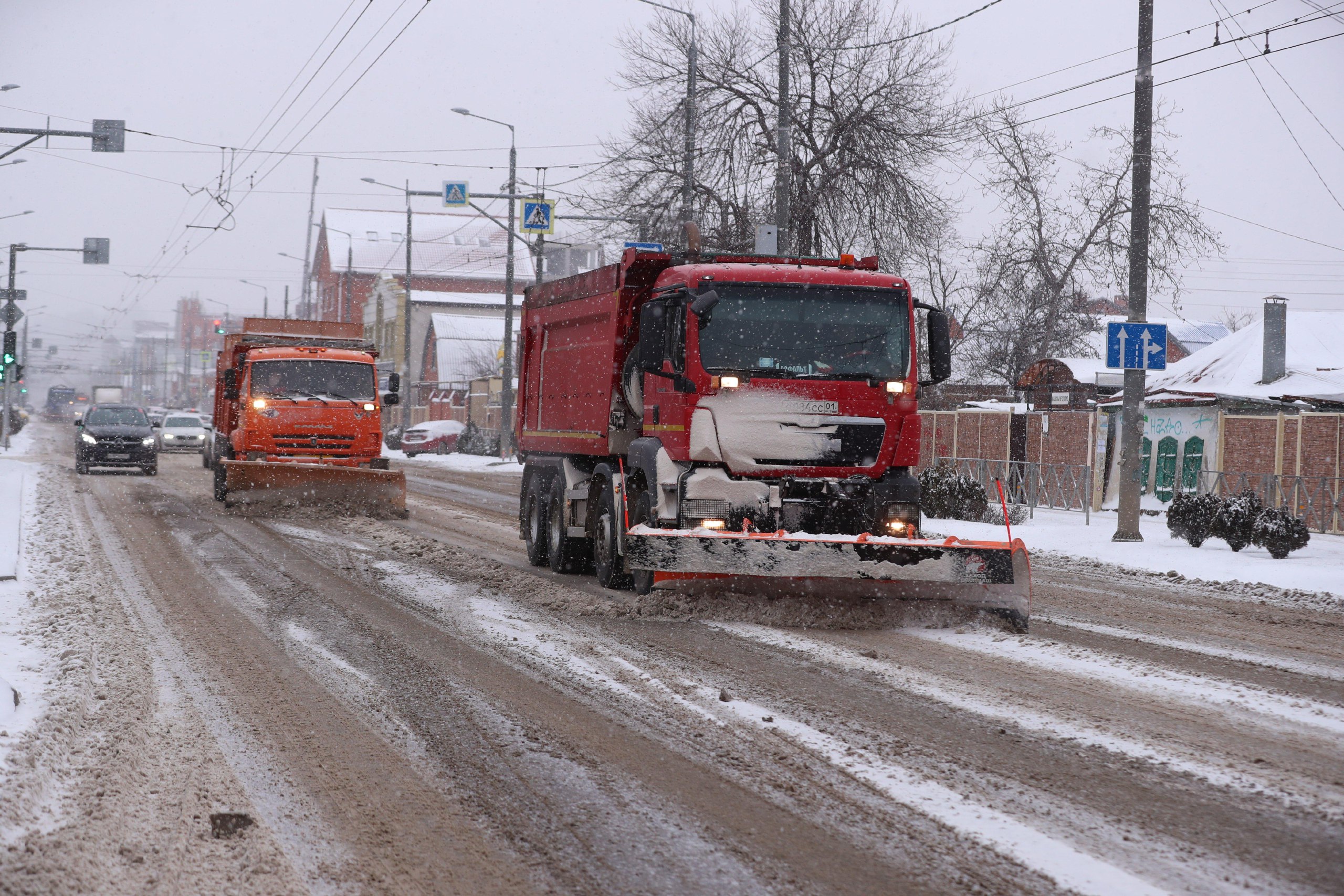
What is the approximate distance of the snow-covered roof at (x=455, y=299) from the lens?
303ft

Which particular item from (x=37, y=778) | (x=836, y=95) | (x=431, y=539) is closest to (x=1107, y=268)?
(x=836, y=95)

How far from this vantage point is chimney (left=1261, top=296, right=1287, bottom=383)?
84.6ft

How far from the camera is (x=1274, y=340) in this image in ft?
84.8

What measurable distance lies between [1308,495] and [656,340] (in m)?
15.9

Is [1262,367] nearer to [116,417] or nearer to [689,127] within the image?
[689,127]

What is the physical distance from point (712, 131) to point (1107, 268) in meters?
18.8

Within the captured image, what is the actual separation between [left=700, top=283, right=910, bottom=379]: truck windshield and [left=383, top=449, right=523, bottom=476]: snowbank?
2716cm

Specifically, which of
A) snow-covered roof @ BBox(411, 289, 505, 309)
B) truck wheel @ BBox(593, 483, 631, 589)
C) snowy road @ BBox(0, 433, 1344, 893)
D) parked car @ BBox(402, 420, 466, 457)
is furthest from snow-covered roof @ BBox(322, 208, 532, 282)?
snowy road @ BBox(0, 433, 1344, 893)

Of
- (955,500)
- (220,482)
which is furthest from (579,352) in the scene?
(955,500)

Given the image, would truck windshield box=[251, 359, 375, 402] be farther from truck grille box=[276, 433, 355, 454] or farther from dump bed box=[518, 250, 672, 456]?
dump bed box=[518, 250, 672, 456]

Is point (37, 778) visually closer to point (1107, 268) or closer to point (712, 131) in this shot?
point (712, 131)

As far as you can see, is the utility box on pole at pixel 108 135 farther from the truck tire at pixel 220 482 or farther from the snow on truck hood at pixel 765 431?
the snow on truck hood at pixel 765 431

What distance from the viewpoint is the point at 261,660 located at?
26.0 ft

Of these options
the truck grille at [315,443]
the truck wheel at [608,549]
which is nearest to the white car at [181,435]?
the truck grille at [315,443]
